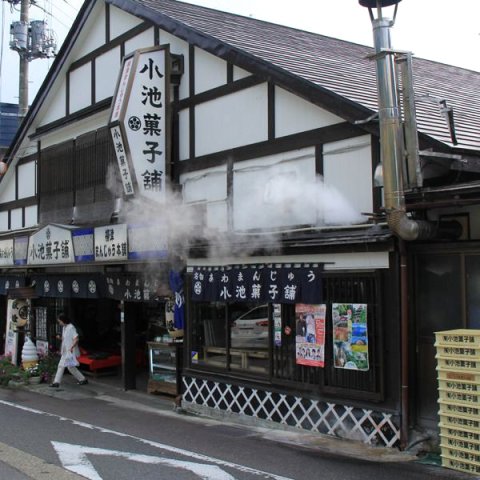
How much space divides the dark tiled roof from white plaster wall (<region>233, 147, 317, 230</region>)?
105 centimetres

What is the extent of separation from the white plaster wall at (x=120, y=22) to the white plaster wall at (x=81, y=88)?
1.21m

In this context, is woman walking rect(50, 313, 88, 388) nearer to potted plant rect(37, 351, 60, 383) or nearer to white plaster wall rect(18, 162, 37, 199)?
potted plant rect(37, 351, 60, 383)

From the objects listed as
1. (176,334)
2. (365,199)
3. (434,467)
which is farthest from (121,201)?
(434,467)

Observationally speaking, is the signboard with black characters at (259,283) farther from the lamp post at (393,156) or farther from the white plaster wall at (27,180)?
the white plaster wall at (27,180)

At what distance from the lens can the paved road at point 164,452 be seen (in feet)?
21.9

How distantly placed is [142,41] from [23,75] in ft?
30.5

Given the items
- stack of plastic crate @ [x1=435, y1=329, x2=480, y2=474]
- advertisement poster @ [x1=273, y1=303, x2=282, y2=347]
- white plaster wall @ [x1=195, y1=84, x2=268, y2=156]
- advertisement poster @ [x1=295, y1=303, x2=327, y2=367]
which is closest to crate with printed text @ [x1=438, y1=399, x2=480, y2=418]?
stack of plastic crate @ [x1=435, y1=329, x2=480, y2=474]

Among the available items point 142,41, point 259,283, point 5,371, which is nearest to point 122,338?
point 5,371

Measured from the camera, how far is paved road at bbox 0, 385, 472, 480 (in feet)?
21.9

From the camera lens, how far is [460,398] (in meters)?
6.59

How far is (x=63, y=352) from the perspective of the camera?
45.4ft

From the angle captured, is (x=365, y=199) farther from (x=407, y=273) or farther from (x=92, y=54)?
(x=92, y=54)

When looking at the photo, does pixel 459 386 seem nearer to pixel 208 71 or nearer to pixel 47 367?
pixel 208 71

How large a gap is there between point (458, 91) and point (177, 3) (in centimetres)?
658
